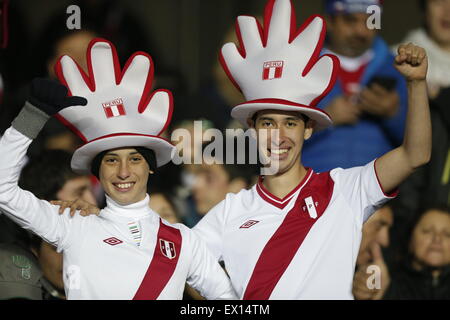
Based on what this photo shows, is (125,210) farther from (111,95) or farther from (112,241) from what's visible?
(111,95)

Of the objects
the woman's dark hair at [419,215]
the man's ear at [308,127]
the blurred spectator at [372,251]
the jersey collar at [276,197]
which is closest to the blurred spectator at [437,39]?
the woman's dark hair at [419,215]

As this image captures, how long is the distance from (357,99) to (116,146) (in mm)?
2135

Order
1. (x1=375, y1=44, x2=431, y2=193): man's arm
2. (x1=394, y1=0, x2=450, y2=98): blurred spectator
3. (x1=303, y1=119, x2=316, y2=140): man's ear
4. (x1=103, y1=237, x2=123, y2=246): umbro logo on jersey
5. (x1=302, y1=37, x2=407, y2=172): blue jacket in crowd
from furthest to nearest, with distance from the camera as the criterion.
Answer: (x1=394, y1=0, x2=450, y2=98): blurred spectator
(x1=302, y1=37, x2=407, y2=172): blue jacket in crowd
(x1=303, y1=119, x2=316, y2=140): man's ear
(x1=103, y1=237, x2=123, y2=246): umbro logo on jersey
(x1=375, y1=44, x2=431, y2=193): man's arm

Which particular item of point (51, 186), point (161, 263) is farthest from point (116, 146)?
point (51, 186)

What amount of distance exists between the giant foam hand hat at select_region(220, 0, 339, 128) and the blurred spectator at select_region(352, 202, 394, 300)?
41.1 inches

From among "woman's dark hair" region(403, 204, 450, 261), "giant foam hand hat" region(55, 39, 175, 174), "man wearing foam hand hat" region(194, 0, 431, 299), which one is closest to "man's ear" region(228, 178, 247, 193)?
"woman's dark hair" region(403, 204, 450, 261)

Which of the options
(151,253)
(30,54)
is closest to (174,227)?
(151,253)

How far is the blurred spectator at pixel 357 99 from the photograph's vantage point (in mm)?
6719

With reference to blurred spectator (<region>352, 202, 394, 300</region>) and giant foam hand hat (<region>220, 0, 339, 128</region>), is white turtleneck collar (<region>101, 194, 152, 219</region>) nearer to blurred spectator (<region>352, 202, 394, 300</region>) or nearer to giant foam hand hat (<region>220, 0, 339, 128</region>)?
giant foam hand hat (<region>220, 0, 339, 128</region>)

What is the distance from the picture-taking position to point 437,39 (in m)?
7.61

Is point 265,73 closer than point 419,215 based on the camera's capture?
Yes

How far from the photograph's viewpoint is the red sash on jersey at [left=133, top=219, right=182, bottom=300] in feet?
16.7

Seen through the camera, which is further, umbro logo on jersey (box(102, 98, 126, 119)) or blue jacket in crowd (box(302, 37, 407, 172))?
blue jacket in crowd (box(302, 37, 407, 172))
